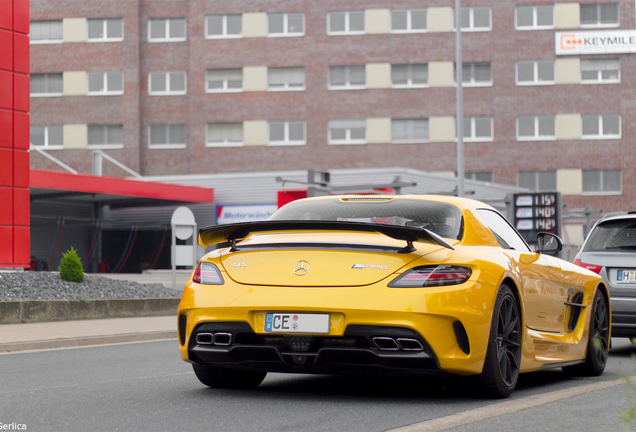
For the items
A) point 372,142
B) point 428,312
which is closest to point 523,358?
point 428,312

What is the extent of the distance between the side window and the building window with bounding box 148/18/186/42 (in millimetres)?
50566

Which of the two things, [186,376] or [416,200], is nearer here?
[416,200]

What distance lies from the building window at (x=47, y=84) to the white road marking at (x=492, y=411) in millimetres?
52430

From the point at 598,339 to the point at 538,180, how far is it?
158 feet

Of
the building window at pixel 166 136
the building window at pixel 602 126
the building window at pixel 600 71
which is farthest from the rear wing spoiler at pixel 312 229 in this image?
the building window at pixel 600 71

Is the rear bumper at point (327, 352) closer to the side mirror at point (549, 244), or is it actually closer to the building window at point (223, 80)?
the side mirror at point (549, 244)

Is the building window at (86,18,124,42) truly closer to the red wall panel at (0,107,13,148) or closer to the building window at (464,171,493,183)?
the building window at (464,171,493,183)

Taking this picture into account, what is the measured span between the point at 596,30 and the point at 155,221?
28.1 m

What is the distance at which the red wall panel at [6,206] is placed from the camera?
20266 mm

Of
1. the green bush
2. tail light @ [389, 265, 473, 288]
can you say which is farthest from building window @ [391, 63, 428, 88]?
tail light @ [389, 265, 473, 288]

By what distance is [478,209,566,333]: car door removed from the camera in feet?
22.3

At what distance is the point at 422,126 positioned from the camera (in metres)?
54.3

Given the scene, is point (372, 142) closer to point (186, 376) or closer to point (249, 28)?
point (249, 28)

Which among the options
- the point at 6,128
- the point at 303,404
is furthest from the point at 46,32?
the point at 303,404
